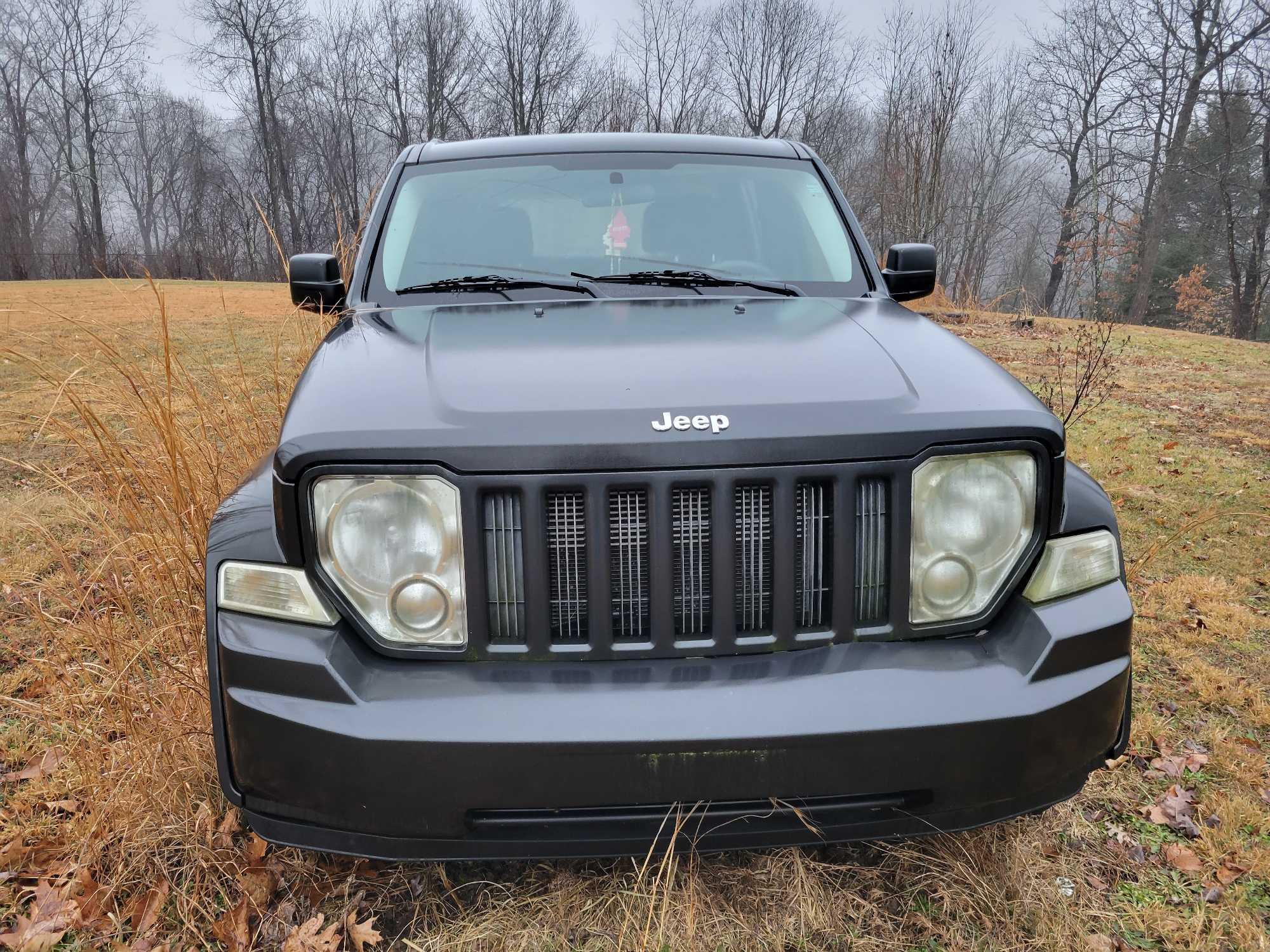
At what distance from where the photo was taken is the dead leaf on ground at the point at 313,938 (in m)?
1.81

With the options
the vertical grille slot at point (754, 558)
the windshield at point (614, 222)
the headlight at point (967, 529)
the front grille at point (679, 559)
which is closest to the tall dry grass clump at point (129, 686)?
the windshield at point (614, 222)

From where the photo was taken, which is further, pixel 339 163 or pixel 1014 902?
pixel 339 163

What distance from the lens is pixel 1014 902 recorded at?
191 centimetres

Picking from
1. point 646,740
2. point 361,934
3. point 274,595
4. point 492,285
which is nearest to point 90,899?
point 361,934

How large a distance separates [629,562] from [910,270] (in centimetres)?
188

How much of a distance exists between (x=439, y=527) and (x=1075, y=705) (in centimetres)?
127

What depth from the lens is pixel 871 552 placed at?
1.63 metres

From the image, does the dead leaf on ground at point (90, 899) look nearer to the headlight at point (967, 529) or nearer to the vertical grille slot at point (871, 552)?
the vertical grille slot at point (871, 552)

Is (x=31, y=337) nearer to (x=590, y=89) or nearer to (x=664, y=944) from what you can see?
(x=664, y=944)

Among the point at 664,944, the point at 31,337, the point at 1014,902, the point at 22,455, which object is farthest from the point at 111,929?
the point at 22,455

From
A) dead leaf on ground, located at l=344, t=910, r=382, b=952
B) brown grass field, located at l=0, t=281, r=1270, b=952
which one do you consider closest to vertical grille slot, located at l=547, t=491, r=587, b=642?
brown grass field, located at l=0, t=281, r=1270, b=952

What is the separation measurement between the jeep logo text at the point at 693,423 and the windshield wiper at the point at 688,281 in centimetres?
108

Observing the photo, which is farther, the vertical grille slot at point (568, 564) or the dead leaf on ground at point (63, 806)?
the dead leaf on ground at point (63, 806)

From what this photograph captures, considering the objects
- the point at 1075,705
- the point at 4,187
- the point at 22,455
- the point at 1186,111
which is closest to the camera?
the point at 1075,705
